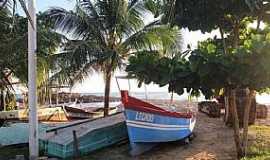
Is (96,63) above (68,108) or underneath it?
above

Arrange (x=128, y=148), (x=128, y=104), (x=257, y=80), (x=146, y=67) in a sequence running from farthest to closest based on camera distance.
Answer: (x=128, y=148)
(x=128, y=104)
(x=146, y=67)
(x=257, y=80)

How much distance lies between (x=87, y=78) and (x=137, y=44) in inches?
89.0

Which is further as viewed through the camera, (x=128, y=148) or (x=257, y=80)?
(x=128, y=148)

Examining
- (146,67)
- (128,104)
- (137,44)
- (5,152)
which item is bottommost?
(5,152)

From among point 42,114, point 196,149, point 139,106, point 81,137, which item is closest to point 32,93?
point 81,137

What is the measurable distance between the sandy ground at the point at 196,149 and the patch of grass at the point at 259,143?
514 millimetres

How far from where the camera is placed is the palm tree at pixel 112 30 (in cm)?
1706

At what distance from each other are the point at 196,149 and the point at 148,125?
4.98 feet

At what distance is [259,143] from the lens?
1289cm

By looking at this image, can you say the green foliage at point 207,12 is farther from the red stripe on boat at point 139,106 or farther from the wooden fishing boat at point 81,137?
the wooden fishing boat at point 81,137

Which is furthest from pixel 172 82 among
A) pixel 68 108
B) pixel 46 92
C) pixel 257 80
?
pixel 68 108

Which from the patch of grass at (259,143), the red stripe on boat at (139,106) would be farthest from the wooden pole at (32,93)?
the patch of grass at (259,143)

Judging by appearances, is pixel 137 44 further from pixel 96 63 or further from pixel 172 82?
pixel 172 82

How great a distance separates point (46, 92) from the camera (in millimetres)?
17406
